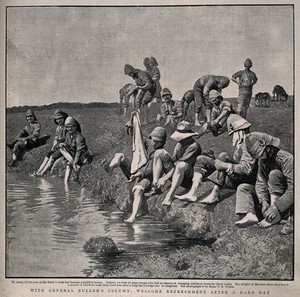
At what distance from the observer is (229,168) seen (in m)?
3.96

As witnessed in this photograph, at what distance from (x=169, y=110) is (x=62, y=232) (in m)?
1.03

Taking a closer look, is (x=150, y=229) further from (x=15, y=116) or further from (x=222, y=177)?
(x=15, y=116)

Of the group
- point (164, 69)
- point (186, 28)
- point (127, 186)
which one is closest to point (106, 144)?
point (127, 186)

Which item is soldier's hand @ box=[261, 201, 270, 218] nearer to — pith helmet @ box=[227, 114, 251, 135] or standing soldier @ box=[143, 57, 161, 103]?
pith helmet @ box=[227, 114, 251, 135]

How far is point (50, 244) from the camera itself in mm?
4035

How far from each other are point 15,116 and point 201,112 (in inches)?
46.9

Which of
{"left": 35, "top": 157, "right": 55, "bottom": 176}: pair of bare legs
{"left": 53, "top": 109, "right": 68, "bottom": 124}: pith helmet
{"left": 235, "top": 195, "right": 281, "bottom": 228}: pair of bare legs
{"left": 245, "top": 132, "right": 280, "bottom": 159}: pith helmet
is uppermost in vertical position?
{"left": 53, "top": 109, "right": 68, "bottom": 124}: pith helmet

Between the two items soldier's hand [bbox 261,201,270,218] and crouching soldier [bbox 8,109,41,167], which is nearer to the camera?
soldier's hand [bbox 261,201,270,218]

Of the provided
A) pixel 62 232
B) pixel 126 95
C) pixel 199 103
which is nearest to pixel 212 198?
pixel 199 103

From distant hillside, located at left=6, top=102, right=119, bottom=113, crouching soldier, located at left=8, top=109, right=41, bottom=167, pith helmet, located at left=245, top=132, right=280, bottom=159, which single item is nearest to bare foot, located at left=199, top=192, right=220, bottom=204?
pith helmet, located at left=245, top=132, right=280, bottom=159

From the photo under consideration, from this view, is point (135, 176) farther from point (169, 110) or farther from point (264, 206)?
point (264, 206)

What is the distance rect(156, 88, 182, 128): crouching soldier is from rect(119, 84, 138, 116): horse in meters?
0.18

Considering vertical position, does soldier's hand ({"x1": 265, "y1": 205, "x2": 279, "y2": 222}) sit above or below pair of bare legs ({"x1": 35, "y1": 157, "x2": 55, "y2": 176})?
below

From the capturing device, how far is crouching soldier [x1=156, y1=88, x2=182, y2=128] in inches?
159
